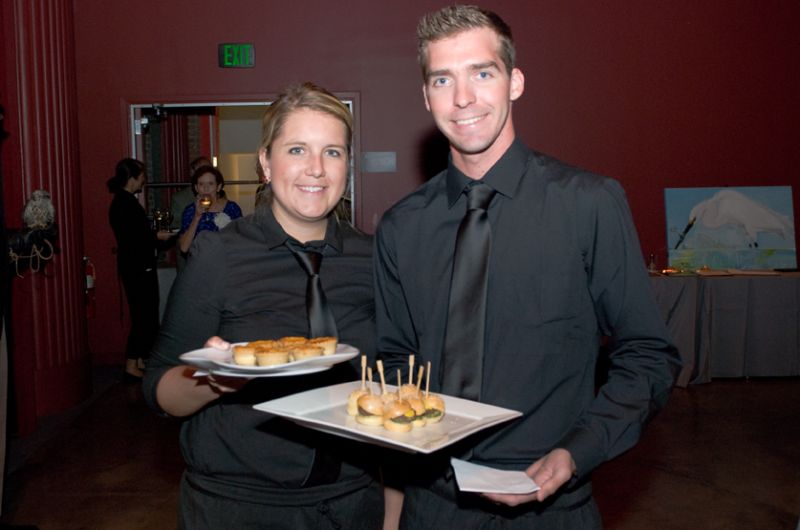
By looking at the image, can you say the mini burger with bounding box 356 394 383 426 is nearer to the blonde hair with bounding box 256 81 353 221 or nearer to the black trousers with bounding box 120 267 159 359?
the blonde hair with bounding box 256 81 353 221

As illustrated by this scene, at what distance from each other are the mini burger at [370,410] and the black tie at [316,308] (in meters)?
0.26

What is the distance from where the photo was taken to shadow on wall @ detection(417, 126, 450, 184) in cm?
702

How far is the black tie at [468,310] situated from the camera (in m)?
1.55

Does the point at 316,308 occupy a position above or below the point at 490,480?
above

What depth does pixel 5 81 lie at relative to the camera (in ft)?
16.2

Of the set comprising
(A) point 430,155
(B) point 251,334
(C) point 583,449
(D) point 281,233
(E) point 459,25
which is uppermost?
(E) point 459,25

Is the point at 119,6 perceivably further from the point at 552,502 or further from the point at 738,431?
the point at 552,502

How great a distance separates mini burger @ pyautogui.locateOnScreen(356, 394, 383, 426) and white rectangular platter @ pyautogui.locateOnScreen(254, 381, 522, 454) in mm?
15

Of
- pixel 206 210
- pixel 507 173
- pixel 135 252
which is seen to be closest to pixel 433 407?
pixel 507 173

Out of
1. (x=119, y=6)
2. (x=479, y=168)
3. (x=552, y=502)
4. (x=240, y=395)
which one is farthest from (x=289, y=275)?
(x=119, y=6)

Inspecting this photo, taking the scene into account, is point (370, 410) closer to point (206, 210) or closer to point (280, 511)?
point (280, 511)

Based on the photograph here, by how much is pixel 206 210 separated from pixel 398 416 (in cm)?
490

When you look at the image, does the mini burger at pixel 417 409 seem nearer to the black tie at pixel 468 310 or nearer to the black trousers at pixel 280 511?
the black tie at pixel 468 310

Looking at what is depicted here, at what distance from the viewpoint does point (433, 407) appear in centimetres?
147
